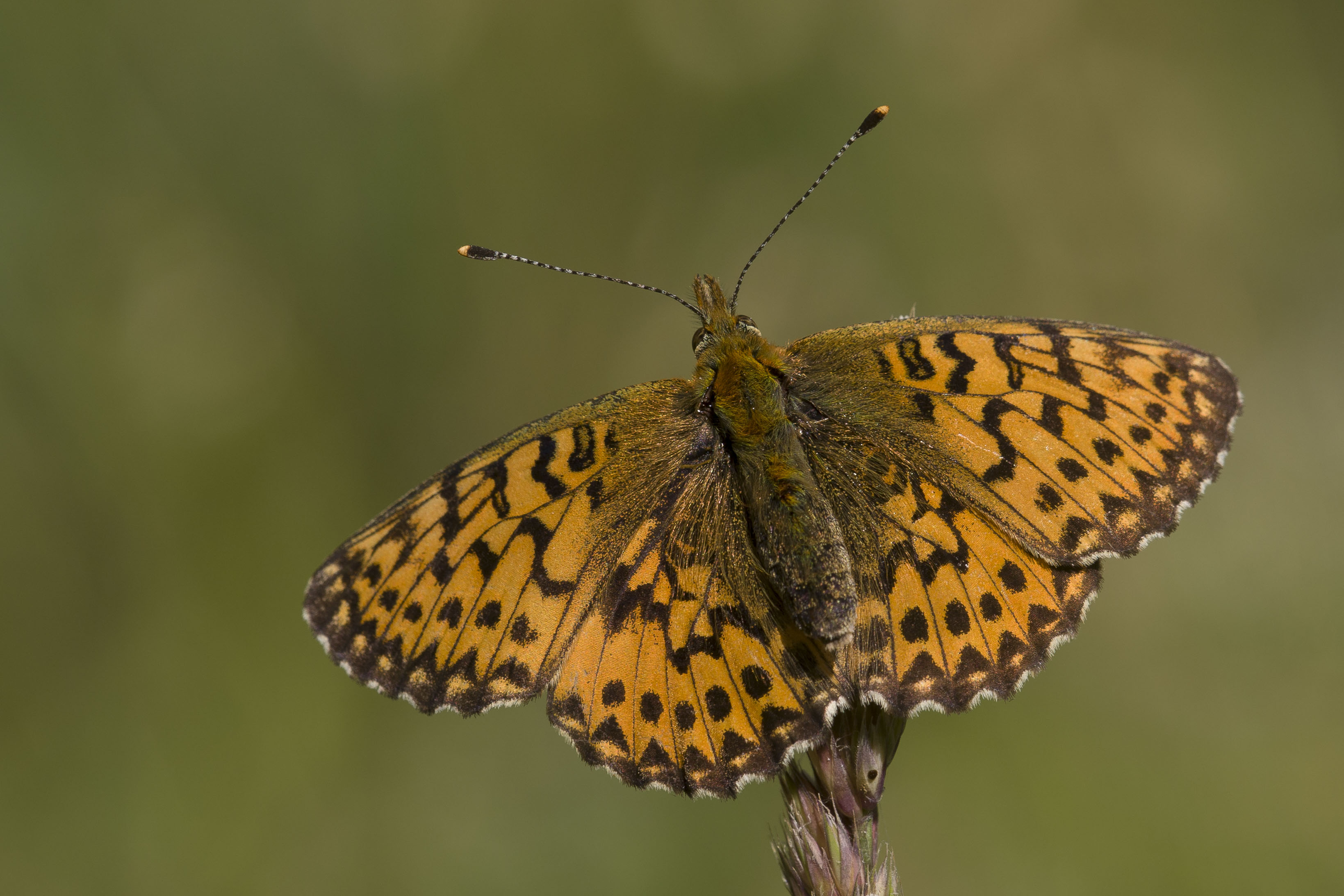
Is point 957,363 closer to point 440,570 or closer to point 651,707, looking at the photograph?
point 651,707

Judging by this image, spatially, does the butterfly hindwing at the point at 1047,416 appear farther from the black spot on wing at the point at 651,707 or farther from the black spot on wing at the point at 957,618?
the black spot on wing at the point at 651,707

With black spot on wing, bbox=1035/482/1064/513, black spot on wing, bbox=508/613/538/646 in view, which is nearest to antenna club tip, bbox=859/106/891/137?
black spot on wing, bbox=1035/482/1064/513

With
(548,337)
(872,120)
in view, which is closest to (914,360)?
(872,120)

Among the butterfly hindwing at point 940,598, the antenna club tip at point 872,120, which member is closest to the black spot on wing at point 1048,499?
the butterfly hindwing at point 940,598

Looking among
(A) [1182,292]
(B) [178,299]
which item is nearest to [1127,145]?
(A) [1182,292]

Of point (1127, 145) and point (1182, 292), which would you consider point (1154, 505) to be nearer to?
point (1182, 292)

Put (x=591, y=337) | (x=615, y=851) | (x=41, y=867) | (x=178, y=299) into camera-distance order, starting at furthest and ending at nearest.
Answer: (x=591, y=337), (x=178, y=299), (x=615, y=851), (x=41, y=867)

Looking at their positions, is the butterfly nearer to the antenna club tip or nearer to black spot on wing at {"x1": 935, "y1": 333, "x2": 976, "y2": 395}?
black spot on wing at {"x1": 935, "y1": 333, "x2": 976, "y2": 395}
